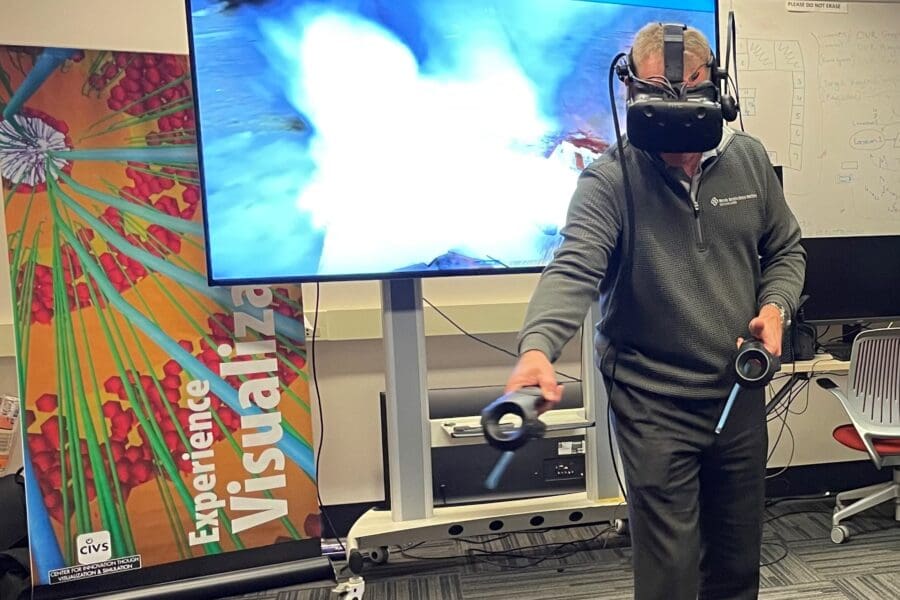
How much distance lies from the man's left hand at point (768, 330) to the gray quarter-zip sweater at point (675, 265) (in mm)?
63

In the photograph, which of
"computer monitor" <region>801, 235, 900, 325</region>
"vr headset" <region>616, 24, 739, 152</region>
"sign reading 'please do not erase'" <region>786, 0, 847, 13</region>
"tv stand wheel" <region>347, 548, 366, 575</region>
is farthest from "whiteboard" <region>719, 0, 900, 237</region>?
"tv stand wheel" <region>347, 548, 366, 575</region>

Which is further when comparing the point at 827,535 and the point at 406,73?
the point at 827,535

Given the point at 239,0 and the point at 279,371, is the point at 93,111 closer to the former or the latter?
the point at 239,0

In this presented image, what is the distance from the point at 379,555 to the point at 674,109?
1.96 metres

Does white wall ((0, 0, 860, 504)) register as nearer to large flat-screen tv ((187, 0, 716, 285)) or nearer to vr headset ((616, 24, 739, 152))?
large flat-screen tv ((187, 0, 716, 285))

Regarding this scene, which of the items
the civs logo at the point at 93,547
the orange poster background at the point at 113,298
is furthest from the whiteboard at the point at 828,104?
the civs logo at the point at 93,547

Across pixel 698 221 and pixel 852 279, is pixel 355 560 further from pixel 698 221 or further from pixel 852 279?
pixel 852 279

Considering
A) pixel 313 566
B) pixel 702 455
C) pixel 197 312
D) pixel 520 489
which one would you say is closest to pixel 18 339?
pixel 197 312

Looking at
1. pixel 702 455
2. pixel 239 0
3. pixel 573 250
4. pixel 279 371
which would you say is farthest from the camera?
pixel 279 371

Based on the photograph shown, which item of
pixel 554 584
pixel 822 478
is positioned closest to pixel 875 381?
pixel 822 478

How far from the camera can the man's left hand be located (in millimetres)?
1292

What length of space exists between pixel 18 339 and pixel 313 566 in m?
1.18

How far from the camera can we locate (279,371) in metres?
2.45

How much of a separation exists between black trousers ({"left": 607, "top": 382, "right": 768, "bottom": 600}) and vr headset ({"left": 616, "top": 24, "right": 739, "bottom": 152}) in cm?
47
